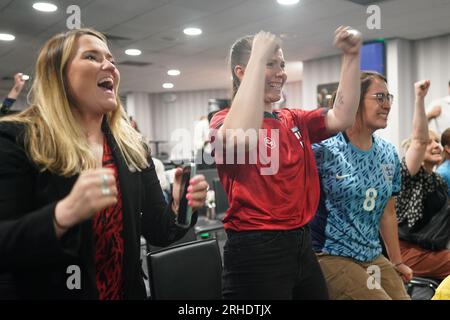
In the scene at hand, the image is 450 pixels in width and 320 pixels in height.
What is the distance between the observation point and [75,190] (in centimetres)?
76

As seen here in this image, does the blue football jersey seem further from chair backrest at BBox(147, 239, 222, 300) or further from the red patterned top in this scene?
the red patterned top

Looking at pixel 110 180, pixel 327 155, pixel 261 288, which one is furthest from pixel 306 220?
pixel 110 180

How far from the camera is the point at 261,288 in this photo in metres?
1.12

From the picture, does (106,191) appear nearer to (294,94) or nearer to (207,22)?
(207,22)

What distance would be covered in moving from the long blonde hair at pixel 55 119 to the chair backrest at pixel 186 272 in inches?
21.1

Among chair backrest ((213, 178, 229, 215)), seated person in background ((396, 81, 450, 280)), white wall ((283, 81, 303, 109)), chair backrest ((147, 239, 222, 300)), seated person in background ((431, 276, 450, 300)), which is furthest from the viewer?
white wall ((283, 81, 303, 109))

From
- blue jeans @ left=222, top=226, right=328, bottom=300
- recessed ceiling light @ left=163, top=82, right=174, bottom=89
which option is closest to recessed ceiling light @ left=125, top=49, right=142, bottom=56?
recessed ceiling light @ left=163, top=82, right=174, bottom=89

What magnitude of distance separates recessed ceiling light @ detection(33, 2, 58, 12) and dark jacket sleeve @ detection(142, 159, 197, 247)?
11.2 feet

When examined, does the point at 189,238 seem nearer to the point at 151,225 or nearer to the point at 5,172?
the point at 151,225

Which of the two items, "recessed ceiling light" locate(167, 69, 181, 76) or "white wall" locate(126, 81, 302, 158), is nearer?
"recessed ceiling light" locate(167, 69, 181, 76)

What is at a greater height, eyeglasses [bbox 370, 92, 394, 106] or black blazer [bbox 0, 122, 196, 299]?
eyeglasses [bbox 370, 92, 394, 106]

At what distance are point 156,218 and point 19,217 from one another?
40 centimetres

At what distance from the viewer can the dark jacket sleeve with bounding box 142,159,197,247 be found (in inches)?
46.4

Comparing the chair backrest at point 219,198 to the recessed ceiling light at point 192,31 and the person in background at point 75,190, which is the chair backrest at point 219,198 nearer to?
the recessed ceiling light at point 192,31
